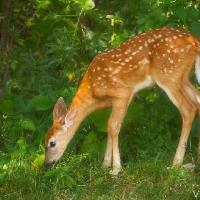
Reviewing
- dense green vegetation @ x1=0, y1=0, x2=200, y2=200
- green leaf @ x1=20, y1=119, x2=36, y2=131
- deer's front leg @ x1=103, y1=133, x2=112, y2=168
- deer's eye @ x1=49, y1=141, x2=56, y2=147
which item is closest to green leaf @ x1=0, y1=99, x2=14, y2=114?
dense green vegetation @ x1=0, y1=0, x2=200, y2=200

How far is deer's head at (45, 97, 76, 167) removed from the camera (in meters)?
7.67

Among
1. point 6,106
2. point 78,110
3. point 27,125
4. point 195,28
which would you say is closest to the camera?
point 78,110

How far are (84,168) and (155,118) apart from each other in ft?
3.97

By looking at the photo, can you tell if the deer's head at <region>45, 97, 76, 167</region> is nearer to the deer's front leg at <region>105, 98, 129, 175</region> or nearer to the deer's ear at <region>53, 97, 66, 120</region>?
the deer's ear at <region>53, 97, 66, 120</region>

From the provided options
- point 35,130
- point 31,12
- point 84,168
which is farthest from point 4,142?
point 31,12

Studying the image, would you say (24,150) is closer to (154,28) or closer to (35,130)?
(35,130)

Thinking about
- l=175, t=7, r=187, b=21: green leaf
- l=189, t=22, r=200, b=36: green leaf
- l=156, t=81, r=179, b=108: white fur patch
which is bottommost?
l=156, t=81, r=179, b=108: white fur patch

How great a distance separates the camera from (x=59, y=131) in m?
7.76

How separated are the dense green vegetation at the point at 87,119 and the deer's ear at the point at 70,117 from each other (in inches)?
12.0

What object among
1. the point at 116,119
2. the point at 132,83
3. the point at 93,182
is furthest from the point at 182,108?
the point at 93,182

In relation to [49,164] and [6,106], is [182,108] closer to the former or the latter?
[49,164]

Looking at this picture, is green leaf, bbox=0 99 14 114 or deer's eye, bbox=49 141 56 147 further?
green leaf, bbox=0 99 14 114

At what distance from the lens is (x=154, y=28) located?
865 centimetres

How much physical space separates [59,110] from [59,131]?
22 cm
